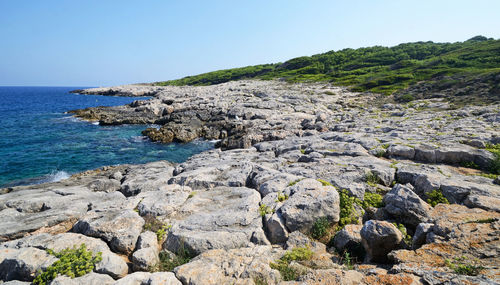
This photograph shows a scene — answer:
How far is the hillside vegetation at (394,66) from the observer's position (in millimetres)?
56719

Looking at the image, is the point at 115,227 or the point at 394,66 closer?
the point at 115,227

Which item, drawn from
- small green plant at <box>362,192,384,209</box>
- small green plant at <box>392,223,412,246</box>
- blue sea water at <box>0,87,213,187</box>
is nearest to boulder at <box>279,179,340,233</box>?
small green plant at <box>362,192,384,209</box>

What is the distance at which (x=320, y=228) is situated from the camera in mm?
9656

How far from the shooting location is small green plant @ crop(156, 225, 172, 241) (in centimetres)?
976

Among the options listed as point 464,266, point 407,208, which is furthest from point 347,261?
point 407,208

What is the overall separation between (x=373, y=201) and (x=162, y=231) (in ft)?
31.2

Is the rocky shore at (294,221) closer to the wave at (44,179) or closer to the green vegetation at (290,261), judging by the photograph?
the green vegetation at (290,261)

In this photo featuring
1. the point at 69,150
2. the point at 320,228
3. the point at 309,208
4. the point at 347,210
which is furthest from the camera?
the point at 69,150

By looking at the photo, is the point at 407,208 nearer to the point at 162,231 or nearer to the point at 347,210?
the point at 347,210

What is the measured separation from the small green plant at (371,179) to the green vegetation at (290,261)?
6.13 meters

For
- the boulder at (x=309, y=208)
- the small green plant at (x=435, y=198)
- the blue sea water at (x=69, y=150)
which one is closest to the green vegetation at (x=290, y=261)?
the boulder at (x=309, y=208)

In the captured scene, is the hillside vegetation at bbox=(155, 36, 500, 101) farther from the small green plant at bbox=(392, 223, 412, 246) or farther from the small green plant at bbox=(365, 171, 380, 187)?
the small green plant at bbox=(392, 223, 412, 246)

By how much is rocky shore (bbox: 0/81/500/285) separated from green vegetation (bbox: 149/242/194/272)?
0.13ft

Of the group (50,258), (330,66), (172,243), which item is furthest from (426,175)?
(330,66)
